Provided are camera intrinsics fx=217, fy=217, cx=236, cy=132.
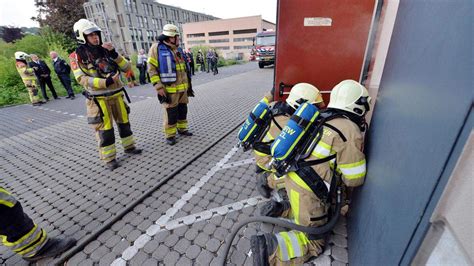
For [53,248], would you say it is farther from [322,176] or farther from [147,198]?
[322,176]

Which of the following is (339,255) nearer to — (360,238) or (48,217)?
(360,238)

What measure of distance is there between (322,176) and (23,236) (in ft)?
8.67

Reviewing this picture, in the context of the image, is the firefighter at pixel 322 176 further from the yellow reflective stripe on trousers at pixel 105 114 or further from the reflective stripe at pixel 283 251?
the yellow reflective stripe on trousers at pixel 105 114

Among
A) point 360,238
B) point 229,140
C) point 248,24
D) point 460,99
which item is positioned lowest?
point 229,140

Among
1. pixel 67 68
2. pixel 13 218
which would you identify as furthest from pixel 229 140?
pixel 67 68

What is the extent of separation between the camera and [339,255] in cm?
198

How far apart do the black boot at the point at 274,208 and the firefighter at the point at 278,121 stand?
230 mm

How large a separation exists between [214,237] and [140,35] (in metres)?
53.3

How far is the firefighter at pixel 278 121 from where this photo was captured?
223cm

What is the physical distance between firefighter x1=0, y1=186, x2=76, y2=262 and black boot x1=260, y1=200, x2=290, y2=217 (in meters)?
1.96

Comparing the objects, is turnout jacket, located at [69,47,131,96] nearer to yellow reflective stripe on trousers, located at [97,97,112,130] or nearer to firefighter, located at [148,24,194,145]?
yellow reflective stripe on trousers, located at [97,97,112,130]

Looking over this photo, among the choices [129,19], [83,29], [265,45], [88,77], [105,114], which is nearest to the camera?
[83,29]

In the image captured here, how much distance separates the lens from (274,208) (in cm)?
232

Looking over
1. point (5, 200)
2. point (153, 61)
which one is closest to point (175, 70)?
point (153, 61)
